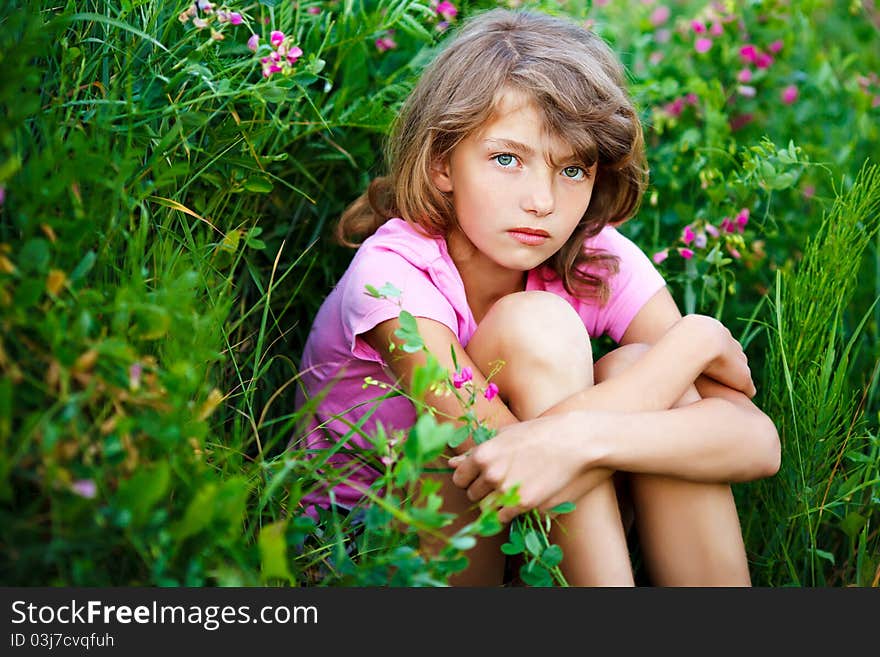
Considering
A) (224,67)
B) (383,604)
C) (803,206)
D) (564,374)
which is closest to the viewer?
(383,604)

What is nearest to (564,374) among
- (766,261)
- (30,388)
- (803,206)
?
(30,388)

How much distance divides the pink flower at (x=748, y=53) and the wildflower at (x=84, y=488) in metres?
2.19

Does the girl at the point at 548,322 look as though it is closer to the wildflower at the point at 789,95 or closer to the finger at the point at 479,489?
the finger at the point at 479,489

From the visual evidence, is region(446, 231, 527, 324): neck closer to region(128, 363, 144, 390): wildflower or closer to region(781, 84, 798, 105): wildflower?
region(128, 363, 144, 390): wildflower

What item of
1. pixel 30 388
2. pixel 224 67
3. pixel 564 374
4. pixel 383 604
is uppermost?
pixel 224 67

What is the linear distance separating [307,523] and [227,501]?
25cm

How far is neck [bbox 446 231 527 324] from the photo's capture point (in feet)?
6.40

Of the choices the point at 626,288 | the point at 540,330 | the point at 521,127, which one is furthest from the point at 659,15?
the point at 540,330

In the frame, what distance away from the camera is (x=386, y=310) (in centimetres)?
168

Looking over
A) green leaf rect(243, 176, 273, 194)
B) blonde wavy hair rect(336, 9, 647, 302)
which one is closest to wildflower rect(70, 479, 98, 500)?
green leaf rect(243, 176, 273, 194)

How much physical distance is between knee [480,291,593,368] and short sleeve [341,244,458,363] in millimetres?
114

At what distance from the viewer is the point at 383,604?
1.24m

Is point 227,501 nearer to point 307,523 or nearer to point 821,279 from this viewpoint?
point 307,523

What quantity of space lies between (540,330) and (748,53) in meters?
1.40
